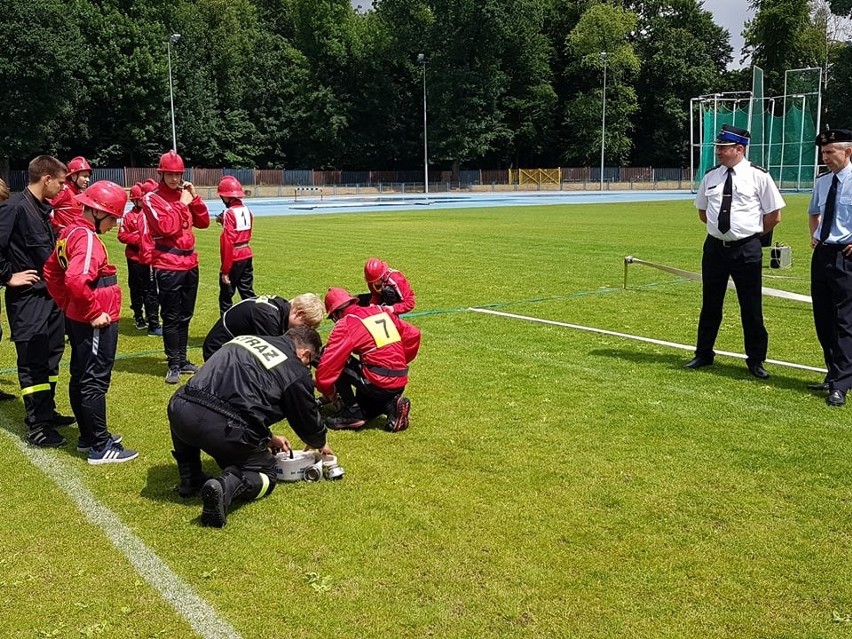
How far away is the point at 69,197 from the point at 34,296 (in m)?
2.72

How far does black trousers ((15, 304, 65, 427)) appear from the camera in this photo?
19.8 ft

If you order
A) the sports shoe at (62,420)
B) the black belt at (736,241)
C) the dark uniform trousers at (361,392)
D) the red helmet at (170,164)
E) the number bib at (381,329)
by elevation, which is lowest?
the sports shoe at (62,420)

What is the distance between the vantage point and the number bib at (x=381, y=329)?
5.96m

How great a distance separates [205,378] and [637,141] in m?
83.7

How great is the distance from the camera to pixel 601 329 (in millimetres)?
9836

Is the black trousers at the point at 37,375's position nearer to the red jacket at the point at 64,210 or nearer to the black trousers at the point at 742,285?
the red jacket at the point at 64,210

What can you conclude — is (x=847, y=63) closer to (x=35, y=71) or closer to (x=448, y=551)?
(x=35, y=71)

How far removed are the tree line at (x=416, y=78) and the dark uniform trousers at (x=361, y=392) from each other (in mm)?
62135

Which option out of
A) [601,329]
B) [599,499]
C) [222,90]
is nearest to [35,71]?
[222,90]

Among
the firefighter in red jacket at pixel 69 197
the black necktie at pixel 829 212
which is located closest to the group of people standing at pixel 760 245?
the black necktie at pixel 829 212

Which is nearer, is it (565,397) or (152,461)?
(152,461)

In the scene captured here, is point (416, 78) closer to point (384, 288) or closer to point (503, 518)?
point (384, 288)

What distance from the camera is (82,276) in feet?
16.8

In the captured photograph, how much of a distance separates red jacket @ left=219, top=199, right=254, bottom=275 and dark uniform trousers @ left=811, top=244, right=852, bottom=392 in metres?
6.30
